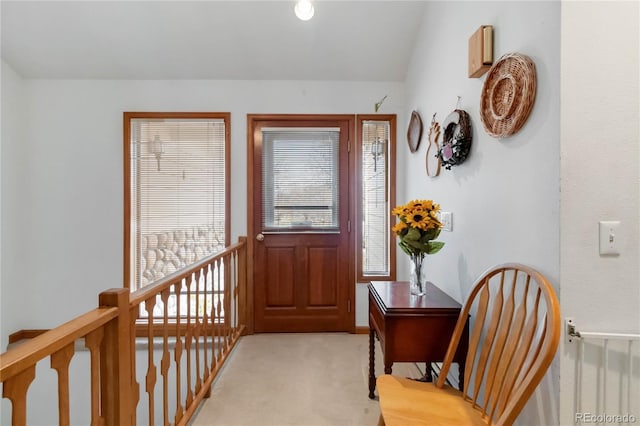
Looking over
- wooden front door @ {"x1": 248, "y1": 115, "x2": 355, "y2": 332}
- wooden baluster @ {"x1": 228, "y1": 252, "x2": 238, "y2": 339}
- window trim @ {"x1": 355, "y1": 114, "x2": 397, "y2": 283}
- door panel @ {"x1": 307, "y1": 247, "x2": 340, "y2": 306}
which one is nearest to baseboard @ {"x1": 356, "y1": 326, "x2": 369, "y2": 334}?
wooden front door @ {"x1": 248, "y1": 115, "x2": 355, "y2": 332}

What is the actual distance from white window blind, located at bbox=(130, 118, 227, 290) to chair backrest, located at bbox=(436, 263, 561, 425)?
2.33 meters

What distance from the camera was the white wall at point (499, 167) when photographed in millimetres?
1056

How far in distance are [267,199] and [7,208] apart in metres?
2.37

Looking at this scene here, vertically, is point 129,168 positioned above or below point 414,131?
below

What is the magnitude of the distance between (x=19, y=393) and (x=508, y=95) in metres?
1.85

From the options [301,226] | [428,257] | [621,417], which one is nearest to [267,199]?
[301,226]

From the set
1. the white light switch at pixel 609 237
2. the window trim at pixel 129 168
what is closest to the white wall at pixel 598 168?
the white light switch at pixel 609 237

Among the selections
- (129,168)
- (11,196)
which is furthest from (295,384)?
Answer: (11,196)

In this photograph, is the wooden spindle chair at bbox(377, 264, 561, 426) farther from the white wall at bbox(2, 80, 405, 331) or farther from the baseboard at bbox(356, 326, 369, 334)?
the white wall at bbox(2, 80, 405, 331)

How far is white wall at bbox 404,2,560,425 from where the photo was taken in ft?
3.46

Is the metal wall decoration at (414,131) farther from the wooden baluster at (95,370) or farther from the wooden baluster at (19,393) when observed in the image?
the wooden baluster at (19,393)

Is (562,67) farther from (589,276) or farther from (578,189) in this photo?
(589,276)

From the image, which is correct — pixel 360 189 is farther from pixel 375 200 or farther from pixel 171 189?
pixel 171 189

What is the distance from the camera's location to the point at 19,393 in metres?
0.70
